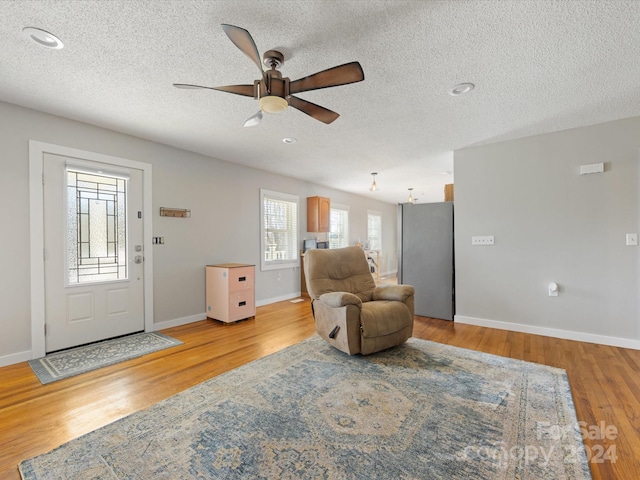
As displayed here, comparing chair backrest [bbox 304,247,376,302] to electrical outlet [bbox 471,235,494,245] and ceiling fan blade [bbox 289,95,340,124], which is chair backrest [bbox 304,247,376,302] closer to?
ceiling fan blade [bbox 289,95,340,124]

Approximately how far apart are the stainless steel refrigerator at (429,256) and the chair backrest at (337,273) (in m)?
1.33

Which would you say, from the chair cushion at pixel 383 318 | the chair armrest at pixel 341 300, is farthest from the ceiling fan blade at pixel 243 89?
the chair cushion at pixel 383 318

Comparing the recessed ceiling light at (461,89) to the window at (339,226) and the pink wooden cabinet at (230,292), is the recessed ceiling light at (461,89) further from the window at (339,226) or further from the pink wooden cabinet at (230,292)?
the window at (339,226)

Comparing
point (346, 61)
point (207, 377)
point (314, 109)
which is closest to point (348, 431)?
point (207, 377)

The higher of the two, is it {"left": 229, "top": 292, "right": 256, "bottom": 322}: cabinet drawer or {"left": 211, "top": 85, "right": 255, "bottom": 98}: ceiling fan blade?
{"left": 211, "top": 85, "right": 255, "bottom": 98}: ceiling fan blade

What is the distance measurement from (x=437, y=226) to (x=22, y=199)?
4837mm

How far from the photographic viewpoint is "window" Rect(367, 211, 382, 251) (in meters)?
8.96

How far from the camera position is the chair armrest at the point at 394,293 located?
3.07 metres

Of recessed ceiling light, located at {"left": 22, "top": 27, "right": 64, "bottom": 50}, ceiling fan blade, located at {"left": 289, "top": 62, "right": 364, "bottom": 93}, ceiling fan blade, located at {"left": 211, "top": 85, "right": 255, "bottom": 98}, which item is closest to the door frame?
recessed ceiling light, located at {"left": 22, "top": 27, "right": 64, "bottom": 50}

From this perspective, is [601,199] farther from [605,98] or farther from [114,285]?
[114,285]

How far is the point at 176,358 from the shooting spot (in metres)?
2.85

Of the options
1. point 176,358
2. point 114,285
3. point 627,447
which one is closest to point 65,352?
point 114,285

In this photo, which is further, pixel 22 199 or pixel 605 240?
pixel 605 240

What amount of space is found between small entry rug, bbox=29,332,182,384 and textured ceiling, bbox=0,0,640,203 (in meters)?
2.39
